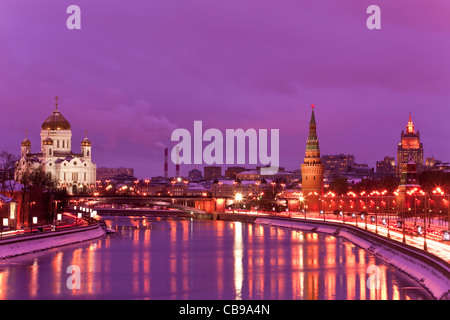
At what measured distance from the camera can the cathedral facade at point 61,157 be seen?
18438 cm

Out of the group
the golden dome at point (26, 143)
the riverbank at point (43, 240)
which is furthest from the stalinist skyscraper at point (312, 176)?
the golden dome at point (26, 143)

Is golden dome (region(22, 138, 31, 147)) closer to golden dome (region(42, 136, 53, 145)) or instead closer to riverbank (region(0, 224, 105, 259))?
golden dome (region(42, 136, 53, 145))

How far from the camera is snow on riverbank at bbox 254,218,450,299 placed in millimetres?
35750

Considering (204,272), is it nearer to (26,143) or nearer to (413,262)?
(413,262)

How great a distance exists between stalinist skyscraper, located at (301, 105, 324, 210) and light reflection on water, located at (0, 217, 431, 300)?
70.5 meters

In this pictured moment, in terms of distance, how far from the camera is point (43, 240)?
197 feet

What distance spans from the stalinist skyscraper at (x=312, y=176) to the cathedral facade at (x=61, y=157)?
201 feet

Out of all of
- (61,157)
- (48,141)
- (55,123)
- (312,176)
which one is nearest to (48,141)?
(48,141)

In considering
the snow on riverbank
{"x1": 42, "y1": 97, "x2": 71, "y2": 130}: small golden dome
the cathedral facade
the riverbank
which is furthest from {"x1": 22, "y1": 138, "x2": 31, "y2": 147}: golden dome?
the snow on riverbank

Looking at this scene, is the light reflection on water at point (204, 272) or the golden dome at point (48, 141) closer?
the light reflection on water at point (204, 272)

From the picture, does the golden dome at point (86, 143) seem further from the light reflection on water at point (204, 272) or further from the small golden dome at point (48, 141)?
the light reflection on water at point (204, 272)

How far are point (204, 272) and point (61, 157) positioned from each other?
483ft
